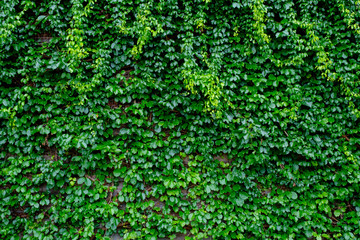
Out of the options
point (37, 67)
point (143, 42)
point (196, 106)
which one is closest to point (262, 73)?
point (196, 106)

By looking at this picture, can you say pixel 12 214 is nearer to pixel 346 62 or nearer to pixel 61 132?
pixel 61 132

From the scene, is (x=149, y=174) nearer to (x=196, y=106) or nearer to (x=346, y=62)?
(x=196, y=106)

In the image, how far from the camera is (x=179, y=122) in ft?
10.3

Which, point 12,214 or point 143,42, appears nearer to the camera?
point 143,42

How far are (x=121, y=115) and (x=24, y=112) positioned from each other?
1.29 meters

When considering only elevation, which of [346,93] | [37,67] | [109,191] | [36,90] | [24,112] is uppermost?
[346,93]

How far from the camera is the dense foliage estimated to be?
9.82ft

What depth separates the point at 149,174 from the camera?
3053 mm

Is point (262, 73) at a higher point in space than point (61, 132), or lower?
higher

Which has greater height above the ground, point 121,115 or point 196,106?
point 196,106

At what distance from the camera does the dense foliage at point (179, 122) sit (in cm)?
299

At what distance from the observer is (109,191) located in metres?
3.13

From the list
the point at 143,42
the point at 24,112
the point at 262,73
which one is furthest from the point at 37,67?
the point at 262,73

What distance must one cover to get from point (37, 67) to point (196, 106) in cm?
213
